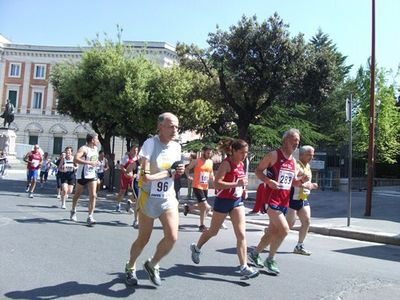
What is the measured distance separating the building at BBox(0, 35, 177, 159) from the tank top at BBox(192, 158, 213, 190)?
2005 inches

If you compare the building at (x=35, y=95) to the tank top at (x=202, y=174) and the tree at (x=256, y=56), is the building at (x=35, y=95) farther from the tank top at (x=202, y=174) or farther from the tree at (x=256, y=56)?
the tank top at (x=202, y=174)

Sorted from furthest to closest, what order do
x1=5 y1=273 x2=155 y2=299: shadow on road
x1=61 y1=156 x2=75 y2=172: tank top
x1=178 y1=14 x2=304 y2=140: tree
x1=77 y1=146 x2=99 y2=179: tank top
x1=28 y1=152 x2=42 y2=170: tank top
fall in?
x1=178 y1=14 x2=304 y2=140: tree, x1=28 y1=152 x2=42 y2=170: tank top, x1=61 y1=156 x2=75 y2=172: tank top, x1=77 y1=146 x2=99 y2=179: tank top, x1=5 y1=273 x2=155 y2=299: shadow on road

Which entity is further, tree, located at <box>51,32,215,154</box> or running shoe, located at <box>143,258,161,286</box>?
tree, located at <box>51,32,215,154</box>

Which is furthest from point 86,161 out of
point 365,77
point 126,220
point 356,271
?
point 365,77

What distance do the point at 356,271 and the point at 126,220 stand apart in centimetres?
601

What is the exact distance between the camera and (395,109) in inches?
1567

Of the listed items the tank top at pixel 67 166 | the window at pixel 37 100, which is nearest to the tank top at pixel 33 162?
the tank top at pixel 67 166

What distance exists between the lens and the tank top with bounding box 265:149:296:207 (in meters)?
6.19

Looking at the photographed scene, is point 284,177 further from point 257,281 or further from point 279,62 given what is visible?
point 279,62

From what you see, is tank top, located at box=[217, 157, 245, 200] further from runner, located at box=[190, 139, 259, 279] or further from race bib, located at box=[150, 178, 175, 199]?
race bib, located at box=[150, 178, 175, 199]

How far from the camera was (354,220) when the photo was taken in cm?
1328

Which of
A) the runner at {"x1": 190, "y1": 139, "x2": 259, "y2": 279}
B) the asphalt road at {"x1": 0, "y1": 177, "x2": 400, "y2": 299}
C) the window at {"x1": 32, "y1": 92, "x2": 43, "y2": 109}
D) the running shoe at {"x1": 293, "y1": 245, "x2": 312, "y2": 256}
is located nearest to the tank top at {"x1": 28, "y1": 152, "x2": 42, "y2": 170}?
the asphalt road at {"x1": 0, "y1": 177, "x2": 400, "y2": 299}

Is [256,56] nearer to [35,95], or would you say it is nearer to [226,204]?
[226,204]

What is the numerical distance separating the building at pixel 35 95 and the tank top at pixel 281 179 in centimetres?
5527
